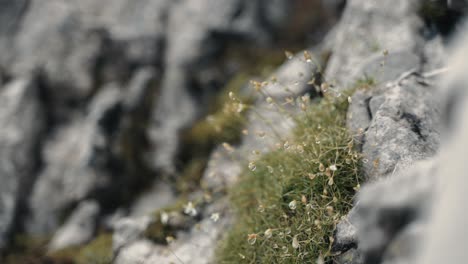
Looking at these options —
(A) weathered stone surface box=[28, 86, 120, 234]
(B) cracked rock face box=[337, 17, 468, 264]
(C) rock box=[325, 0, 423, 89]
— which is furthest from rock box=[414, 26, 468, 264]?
(A) weathered stone surface box=[28, 86, 120, 234]

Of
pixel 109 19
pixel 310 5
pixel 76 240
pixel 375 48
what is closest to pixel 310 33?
pixel 310 5

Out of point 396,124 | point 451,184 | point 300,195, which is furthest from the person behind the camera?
point 300,195

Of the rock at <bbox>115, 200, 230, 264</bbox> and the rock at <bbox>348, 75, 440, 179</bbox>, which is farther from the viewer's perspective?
the rock at <bbox>115, 200, 230, 264</bbox>

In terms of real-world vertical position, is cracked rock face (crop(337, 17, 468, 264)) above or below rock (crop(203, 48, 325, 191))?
below

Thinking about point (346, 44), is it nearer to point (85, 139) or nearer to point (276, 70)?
point (276, 70)

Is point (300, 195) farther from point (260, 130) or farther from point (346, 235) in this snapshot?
point (260, 130)

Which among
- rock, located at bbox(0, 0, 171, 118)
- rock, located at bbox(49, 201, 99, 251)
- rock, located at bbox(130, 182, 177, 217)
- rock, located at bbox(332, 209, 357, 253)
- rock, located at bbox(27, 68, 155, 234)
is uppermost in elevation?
rock, located at bbox(0, 0, 171, 118)

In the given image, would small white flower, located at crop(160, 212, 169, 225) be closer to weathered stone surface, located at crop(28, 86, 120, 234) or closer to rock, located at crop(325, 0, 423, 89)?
weathered stone surface, located at crop(28, 86, 120, 234)

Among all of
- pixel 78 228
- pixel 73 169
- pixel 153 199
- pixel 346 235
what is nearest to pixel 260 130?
pixel 153 199
